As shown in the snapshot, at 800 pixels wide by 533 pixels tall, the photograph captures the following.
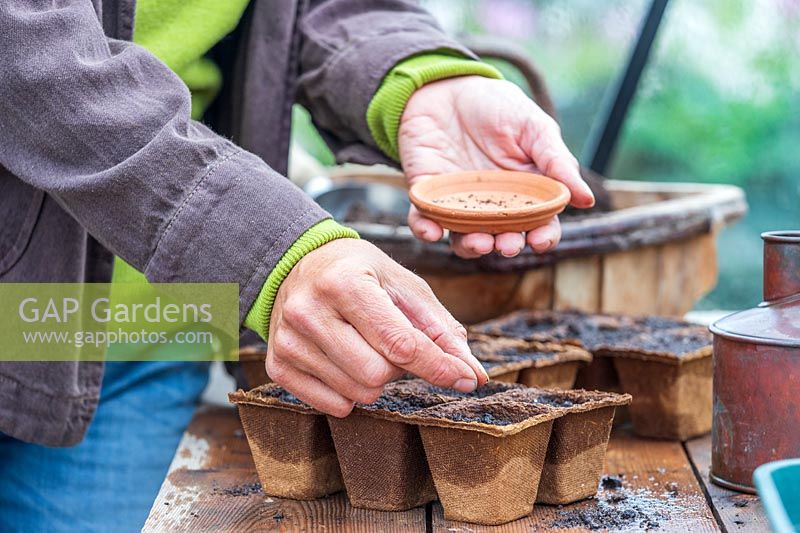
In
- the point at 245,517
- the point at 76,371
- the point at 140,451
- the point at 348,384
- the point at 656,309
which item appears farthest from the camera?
the point at 656,309

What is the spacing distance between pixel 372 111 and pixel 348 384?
0.57 metres

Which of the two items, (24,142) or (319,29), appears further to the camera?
(319,29)

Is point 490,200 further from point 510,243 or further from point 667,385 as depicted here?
point 667,385

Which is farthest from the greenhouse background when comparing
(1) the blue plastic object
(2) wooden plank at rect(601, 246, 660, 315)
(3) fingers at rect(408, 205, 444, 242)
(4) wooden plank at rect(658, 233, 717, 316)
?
(1) the blue plastic object

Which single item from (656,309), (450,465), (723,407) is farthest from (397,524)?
(656,309)

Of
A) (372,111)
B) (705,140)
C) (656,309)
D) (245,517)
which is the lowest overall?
(705,140)

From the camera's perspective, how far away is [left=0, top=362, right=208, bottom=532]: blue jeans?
58.2 inches

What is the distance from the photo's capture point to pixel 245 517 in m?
1.04

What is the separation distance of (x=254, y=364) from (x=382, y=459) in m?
0.41

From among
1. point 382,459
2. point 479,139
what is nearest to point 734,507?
point 382,459

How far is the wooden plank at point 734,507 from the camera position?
3.23ft

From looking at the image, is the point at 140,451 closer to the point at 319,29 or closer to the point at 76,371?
the point at 76,371

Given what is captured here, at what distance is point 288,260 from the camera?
939mm

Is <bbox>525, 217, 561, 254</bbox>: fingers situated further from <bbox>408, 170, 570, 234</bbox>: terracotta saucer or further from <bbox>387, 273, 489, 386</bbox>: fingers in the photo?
<bbox>387, 273, 489, 386</bbox>: fingers
